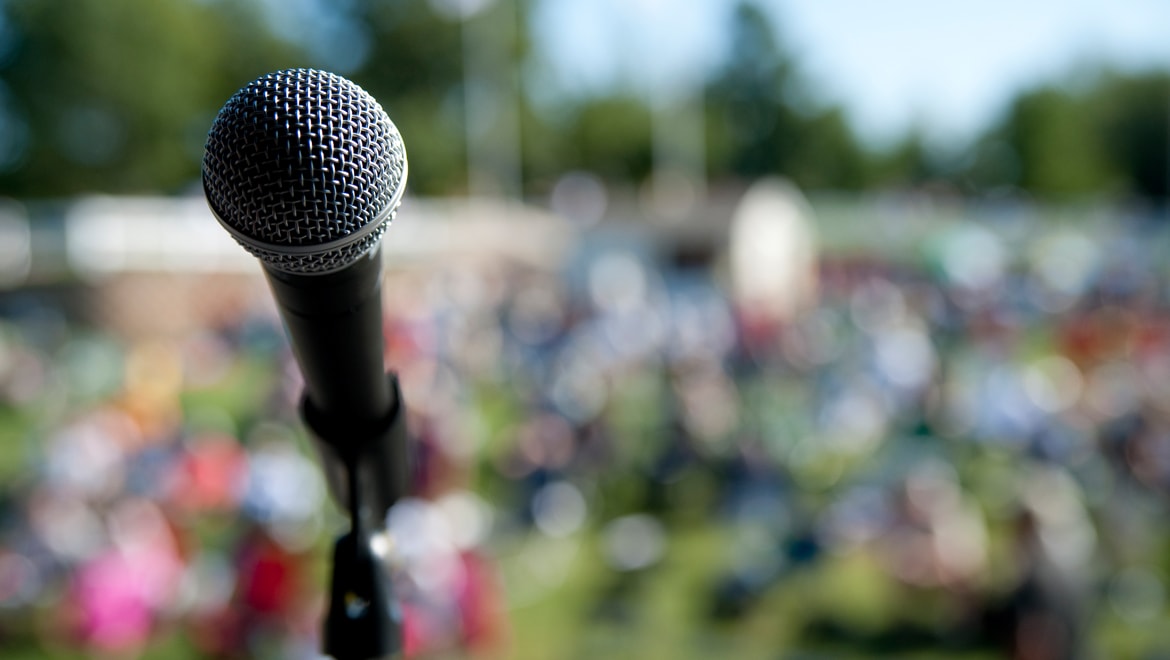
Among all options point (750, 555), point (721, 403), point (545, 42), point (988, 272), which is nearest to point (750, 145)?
point (545, 42)

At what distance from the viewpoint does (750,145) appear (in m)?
62.6

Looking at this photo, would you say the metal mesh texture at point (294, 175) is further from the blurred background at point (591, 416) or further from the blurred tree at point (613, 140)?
the blurred tree at point (613, 140)

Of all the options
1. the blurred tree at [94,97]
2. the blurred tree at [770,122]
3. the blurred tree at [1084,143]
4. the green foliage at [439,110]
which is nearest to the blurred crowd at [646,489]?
the green foliage at [439,110]

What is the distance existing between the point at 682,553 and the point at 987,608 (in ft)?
9.11

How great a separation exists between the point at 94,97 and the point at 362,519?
4418 cm

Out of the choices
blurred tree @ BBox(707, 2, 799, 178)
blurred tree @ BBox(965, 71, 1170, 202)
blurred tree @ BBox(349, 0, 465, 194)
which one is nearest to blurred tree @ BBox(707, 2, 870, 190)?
blurred tree @ BBox(707, 2, 799, 178)

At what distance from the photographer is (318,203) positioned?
1259 millimetres

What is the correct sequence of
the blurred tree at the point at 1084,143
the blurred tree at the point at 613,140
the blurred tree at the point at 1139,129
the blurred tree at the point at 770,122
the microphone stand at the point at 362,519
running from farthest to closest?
the blurred tree at the point at 770,122 < the blurred tree at the point at 1139,129 < the blurred tree at the point at 613,140 < the blurred tree at the point at 1084,143 < the microphone stand at the point at 362,519

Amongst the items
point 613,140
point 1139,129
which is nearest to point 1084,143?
point 1139,129

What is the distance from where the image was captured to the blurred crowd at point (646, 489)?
6.38 meters

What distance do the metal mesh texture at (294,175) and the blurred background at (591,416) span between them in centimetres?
91

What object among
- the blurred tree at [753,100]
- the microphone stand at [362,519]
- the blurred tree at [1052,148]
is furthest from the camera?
the blurred tree at [753,100]

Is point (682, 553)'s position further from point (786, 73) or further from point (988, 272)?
point (786, 73)

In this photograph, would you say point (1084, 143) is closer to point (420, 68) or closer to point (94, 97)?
point (420, 68)
